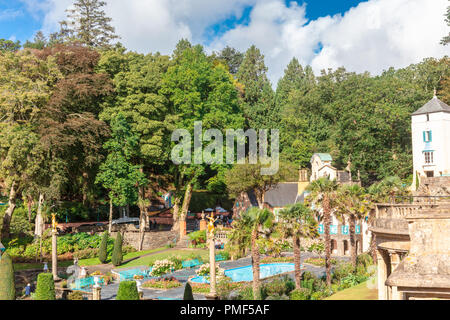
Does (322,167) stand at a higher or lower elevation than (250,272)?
higher

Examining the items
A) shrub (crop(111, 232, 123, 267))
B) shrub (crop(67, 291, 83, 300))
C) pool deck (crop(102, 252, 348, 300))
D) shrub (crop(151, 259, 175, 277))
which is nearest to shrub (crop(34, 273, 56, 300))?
shrub (crop(67, 291, 83, 300))

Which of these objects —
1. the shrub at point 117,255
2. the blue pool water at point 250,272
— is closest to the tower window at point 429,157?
the blue pool water at point 250,272

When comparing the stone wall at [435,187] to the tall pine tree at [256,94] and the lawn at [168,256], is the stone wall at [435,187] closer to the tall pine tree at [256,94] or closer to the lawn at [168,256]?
the lawn at [168,256]

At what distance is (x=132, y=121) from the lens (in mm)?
48375

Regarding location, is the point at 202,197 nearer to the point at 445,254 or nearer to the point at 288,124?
the point at 288,124

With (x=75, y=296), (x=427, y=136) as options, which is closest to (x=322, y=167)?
(x=427, y=136)

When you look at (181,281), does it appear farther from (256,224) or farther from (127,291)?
(127,291)

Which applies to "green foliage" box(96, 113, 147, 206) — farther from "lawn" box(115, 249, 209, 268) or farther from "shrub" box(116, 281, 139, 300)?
"shrub" box(116, 281, 139, 300)

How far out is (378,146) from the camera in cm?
6125

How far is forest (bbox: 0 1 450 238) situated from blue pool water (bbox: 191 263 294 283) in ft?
47.2

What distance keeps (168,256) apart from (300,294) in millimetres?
16995

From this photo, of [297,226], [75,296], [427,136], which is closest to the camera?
[75,296]

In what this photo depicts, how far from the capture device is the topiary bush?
2770 centimetres

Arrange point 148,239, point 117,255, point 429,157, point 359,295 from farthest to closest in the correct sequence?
point 429,157
point 148,239
point 117,255
point 359,295
